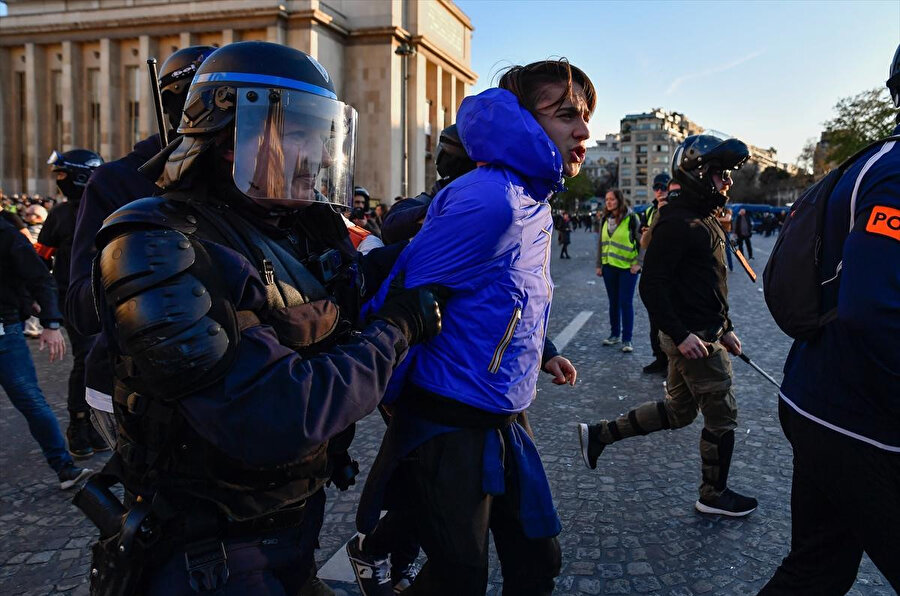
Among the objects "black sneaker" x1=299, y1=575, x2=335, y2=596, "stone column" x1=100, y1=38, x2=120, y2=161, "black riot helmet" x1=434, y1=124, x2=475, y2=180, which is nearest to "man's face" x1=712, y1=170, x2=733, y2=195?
"black riot helmet" x1=434, y1=124, x2=475, y2=180

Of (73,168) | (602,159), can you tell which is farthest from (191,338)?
(602,159)

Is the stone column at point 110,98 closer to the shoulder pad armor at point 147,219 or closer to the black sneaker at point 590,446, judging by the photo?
Answer: the black sneaker at point 590,446

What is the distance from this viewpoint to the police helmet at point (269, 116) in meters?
1.48

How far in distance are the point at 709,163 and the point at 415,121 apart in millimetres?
40770

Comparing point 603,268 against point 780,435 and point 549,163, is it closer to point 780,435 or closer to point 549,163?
point 780,435

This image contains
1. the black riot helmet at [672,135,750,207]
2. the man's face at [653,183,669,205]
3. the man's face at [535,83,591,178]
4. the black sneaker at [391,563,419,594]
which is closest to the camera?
the man's face at [535,83,591,178]

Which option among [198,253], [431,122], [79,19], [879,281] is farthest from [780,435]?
[79,19]

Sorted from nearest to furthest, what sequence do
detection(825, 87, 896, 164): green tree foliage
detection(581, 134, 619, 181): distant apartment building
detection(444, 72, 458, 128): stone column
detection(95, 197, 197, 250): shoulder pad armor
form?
detection(95, 197, 197, 250): shoulder pad armor, detection(825, 87, 896, 164): green tree foliage, detection(444, 72, 458, 128): stone column, detection(581, 134, 619, 181): distant apartment building

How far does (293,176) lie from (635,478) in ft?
10.3

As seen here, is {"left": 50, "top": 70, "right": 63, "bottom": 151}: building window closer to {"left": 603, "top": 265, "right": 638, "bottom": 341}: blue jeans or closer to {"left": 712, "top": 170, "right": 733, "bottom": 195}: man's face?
{"left": 603, "top": 265, "right": 638, "bottom": 341}: blue jeans

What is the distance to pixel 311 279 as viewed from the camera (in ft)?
5.08

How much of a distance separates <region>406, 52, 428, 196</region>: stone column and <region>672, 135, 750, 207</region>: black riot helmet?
38907mm

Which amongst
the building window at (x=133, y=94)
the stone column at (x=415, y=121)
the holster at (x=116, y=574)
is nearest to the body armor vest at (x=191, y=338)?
the holster at (x=116, y=574)

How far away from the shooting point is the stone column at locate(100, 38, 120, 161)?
4135 cm
